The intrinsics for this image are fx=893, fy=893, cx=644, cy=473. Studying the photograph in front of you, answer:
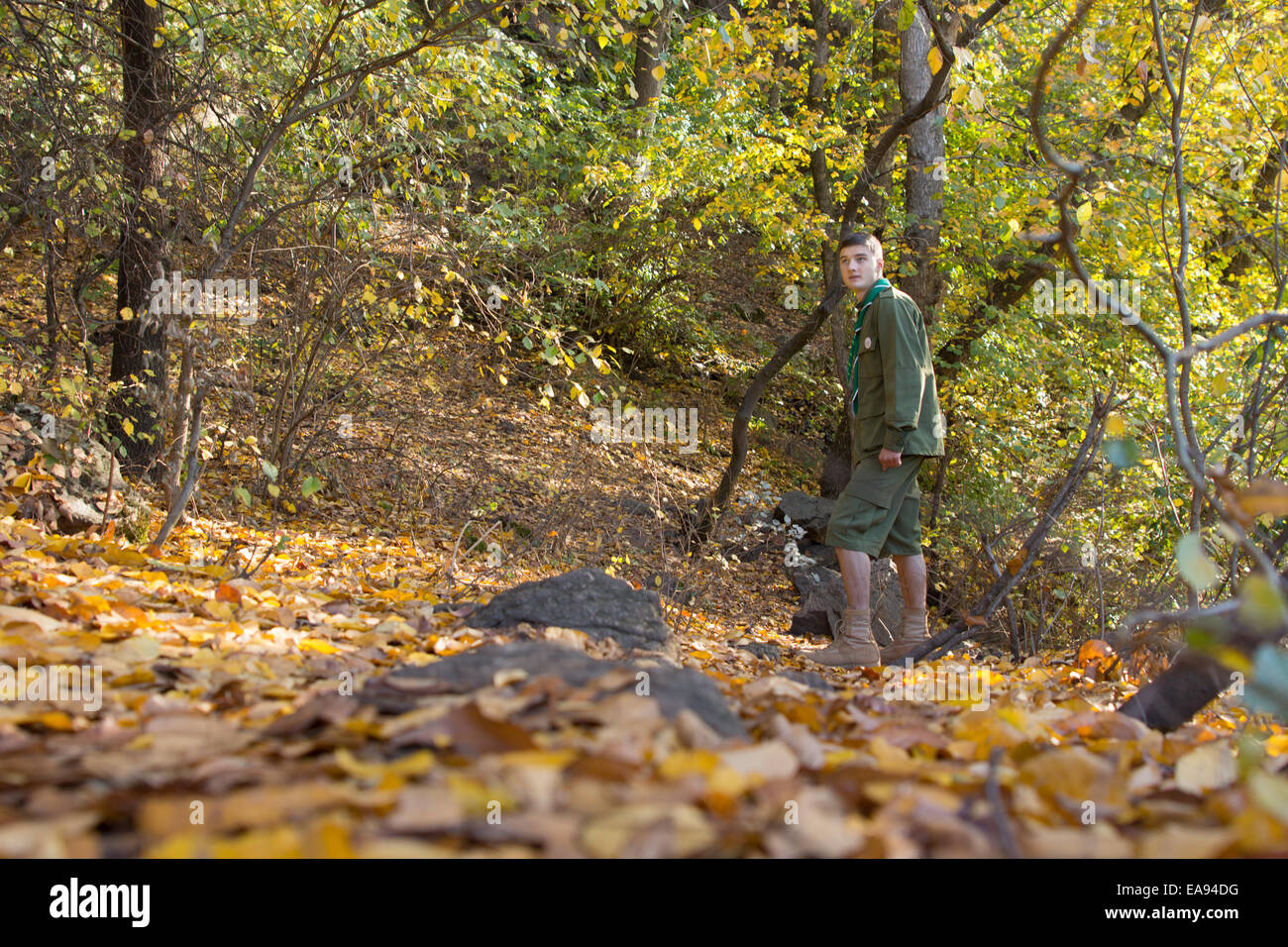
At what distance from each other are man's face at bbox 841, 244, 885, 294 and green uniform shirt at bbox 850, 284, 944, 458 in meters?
0.11

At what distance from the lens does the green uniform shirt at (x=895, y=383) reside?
4.07 meters

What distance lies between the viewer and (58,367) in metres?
5.61

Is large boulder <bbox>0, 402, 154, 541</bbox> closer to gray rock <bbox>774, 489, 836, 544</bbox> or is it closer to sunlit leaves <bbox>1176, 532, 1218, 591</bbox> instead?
sunlit leaves <bbox>1176, 532, 1218, 591</bbox>

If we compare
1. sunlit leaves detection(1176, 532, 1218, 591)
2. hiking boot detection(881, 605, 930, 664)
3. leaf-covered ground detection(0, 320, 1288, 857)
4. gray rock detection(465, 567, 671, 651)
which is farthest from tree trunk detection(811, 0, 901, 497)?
sunlit leaves detection(1176, 532, 1218, 591)

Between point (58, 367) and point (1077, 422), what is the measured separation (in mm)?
9110

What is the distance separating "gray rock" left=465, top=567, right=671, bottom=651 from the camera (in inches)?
132

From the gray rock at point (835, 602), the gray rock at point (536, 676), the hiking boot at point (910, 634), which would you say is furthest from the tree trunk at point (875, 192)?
the gray rock at point (536, 676)

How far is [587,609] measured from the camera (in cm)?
343

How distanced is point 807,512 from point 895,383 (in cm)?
562

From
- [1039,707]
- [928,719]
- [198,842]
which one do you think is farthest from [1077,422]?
[198,842]

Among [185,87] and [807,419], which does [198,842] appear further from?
[807,419]

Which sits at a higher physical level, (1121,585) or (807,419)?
(807,419)

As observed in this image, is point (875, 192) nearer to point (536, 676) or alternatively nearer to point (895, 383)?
point (895, 383)

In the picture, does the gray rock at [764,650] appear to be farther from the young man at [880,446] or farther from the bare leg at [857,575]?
the bare leg at [857,575]
